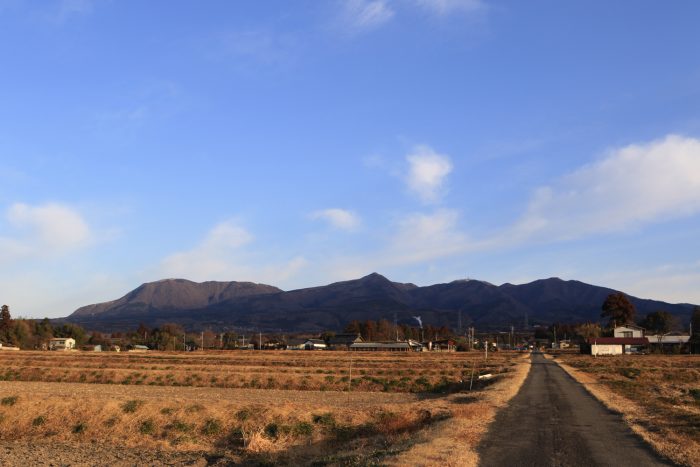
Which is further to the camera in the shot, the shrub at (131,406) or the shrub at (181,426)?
the shrub at (131,406)

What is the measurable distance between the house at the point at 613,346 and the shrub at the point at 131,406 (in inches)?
3878

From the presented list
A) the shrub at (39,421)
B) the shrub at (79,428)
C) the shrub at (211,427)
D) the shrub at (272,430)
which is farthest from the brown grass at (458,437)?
the shrub at (39,421)

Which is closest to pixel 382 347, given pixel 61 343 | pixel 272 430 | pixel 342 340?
pixel 342 340

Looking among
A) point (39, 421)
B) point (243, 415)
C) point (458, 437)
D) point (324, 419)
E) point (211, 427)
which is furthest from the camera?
point (39, 421)

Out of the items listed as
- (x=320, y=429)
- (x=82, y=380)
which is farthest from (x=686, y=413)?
(x=82, y=380)

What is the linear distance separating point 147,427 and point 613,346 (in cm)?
10313

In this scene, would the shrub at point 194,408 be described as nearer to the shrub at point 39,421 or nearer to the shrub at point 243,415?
the shrub at point 243,415

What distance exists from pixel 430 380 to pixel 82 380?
33472 mm

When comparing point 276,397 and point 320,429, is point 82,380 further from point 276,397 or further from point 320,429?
point 320,429

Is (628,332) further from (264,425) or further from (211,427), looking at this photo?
(211,427)

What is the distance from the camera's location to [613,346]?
11162 centimetres

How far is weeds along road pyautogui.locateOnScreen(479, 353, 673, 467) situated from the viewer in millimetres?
16422

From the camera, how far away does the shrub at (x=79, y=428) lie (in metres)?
29.6

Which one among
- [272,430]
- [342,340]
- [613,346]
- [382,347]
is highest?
[272,430]
